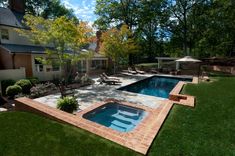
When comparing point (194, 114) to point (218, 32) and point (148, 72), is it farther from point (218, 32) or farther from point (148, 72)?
point (218, 32)

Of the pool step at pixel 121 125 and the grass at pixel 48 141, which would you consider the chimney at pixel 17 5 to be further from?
the pool step at pixel 121 125

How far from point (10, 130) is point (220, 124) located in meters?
7.32

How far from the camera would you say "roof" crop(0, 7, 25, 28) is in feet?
55.9

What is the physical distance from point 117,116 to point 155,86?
10.3 meters

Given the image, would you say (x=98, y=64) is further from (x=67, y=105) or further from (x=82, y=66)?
(x=67, y=105)

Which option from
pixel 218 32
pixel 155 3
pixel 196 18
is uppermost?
pixel 155 3

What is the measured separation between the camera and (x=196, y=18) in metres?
30.9

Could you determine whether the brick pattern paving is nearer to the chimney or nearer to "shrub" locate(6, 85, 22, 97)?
"shrub" locate(6, 85, 22, 97)

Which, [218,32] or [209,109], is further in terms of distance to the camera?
[218,32]

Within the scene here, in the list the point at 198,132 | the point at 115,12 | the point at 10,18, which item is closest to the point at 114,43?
the point at 115,12

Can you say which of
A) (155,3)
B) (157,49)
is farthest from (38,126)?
(157,49)

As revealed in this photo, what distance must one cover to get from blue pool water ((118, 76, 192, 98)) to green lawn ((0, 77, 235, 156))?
331 inches

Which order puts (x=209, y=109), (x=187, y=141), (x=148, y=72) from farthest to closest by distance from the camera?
1. (x=148, y=72)
2. (x=209, y=109)
3. (x=187, y=141)

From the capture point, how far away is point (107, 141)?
4754mm
